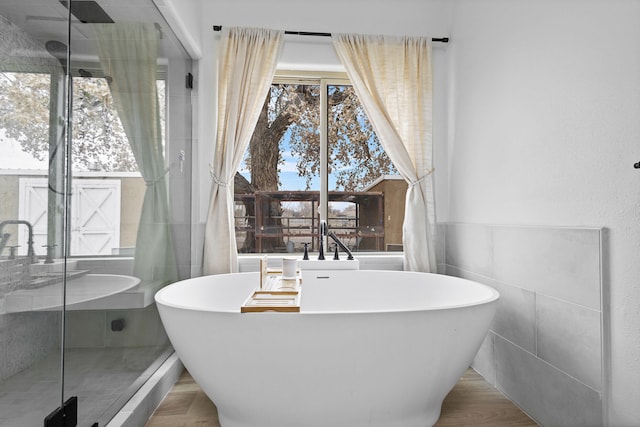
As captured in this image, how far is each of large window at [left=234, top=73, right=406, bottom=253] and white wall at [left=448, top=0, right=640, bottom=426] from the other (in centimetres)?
65

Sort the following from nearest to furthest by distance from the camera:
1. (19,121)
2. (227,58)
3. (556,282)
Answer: (19,121), (556,282), (227,58)

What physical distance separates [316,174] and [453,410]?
1.81 meters

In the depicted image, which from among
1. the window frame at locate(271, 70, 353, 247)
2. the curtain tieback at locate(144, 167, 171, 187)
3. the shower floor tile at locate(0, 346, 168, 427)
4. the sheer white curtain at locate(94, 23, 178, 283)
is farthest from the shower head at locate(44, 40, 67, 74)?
the window frame at locate(271, 70, 353, 247)

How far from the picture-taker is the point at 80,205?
4.79 feet

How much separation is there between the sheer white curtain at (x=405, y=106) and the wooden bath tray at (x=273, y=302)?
4.40 ft

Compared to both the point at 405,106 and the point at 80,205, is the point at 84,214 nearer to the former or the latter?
the point at 80,205

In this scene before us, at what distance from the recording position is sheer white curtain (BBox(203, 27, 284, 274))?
2748 millimetres

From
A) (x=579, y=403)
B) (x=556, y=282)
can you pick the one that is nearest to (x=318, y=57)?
(x=556, y=282)

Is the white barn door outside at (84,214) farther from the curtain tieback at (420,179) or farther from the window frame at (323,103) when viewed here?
the curtain tieback at (420,179)

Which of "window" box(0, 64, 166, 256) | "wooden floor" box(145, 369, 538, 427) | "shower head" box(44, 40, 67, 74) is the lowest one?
"wooden floor" box(145, 369, 538, 427)

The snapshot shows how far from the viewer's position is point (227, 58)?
2.82 meters

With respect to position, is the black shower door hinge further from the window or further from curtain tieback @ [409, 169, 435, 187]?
curtain tieback @ [409, 169, 435, 187]

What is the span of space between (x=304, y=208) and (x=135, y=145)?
142cm

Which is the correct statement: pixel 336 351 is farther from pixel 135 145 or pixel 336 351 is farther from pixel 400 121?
pixel 400 121
